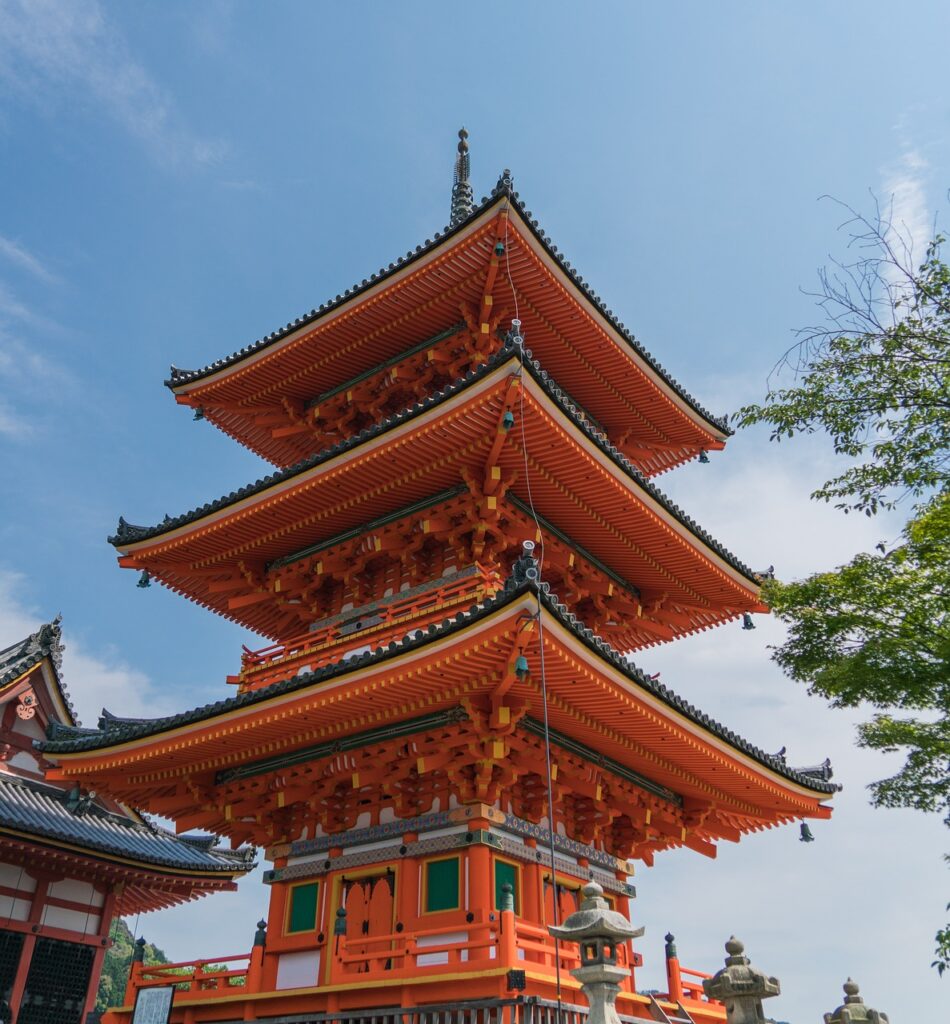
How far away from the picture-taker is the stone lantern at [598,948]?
8.59m

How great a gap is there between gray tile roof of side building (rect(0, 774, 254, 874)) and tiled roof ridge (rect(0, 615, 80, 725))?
2478 mm

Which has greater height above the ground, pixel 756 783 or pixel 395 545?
pixel 395 545

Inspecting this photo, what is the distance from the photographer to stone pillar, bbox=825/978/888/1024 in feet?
36.2

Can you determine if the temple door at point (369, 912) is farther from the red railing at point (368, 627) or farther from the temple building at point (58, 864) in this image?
the temple building at point (58, 864)

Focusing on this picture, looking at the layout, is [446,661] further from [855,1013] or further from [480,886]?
[855,1013]

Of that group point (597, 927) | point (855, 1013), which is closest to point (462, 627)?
point (597, 927)

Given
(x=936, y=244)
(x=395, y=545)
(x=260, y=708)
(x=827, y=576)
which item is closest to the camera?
(x=936, y=244)

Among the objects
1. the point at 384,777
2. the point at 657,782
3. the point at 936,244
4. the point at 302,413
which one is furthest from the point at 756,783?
the point at 302,413

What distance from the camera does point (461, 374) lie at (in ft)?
57.1

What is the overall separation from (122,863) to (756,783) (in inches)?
518

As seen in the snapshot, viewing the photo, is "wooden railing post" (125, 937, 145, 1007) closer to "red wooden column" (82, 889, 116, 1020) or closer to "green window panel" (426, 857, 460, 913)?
"green window panel" (426, 857, 460, 913)

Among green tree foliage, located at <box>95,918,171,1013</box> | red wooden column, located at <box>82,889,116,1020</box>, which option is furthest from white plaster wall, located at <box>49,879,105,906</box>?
green tree foliage, located at <box>95,918,171,1013</box>

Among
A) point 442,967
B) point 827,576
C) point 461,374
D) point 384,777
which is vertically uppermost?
point 461,374

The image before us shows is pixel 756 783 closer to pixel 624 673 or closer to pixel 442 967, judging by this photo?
pixel 624 673
